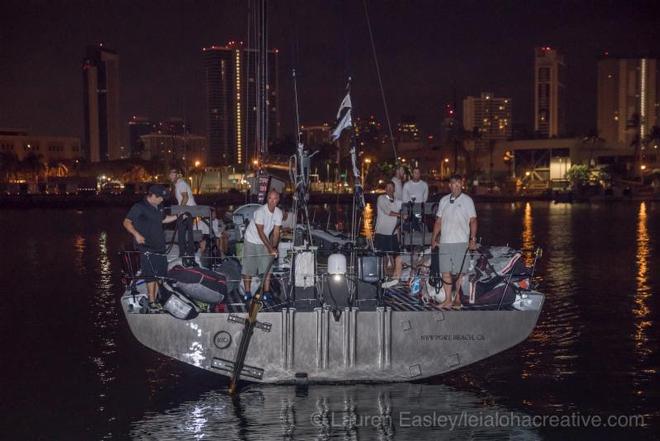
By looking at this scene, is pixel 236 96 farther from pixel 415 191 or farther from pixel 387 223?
pixel 387 223

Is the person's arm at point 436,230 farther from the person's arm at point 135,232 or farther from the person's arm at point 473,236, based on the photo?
the person's arm at point 135,232

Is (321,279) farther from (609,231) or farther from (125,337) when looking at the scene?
(609,231)

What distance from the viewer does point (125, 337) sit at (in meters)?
13.3

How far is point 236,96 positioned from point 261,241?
5525 centimetres

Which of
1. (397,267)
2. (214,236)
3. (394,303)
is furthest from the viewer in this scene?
(214,236)

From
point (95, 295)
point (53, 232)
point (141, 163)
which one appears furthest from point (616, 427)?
point (141, 163)

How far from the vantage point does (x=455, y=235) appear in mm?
10438

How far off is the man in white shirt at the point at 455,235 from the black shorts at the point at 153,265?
3.75 meters

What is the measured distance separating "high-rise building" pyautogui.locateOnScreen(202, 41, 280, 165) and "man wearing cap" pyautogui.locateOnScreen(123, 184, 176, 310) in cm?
1194

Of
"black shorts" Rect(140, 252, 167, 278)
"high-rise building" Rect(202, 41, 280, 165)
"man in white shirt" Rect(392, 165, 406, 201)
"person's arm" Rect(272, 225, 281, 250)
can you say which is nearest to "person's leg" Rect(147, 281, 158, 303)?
"black shorts" Rect(140, 252, 167, 278)

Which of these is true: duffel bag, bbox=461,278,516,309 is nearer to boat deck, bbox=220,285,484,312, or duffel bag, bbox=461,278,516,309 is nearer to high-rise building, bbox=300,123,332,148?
boat deck, bbox=220,285,484,312

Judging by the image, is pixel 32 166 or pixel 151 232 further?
pixel 32 166

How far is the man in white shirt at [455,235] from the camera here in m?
10.3

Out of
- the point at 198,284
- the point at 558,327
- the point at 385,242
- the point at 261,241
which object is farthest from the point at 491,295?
the point at 558,327
